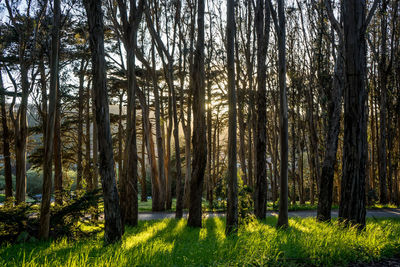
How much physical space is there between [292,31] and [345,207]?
1259 cm

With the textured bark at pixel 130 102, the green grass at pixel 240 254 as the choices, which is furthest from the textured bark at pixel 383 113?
the textured bark at pixel 130 102

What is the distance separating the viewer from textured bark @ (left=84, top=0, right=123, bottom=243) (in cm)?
547

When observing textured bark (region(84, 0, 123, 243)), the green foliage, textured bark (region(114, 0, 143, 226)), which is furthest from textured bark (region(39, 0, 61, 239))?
textured bark (region(114, 0, 143, 226))

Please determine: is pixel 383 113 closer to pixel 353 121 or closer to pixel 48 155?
pixel 353 121

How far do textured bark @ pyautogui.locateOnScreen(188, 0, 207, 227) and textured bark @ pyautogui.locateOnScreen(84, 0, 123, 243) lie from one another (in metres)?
3.34

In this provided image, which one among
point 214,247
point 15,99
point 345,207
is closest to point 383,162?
point 345,207

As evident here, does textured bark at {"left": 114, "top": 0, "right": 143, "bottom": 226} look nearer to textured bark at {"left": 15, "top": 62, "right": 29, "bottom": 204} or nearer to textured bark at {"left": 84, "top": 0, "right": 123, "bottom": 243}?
textured bark at {"left": 84, "top": 0, "right": 123, "bottom": 243}

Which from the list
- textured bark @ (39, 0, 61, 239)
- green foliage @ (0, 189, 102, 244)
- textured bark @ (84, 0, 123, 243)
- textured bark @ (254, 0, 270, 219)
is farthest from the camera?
textured bark @ (254, 0, 270, 219)

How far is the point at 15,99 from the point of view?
14.0 metres

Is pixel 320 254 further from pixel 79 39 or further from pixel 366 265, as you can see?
pixel 79 39

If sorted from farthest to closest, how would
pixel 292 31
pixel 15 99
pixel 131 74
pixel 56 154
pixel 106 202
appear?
pixel 292 31
pixel 15 99
pixel 56 154
pixel 131 74
pixel 106 202

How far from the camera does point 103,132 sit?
18.1 feet

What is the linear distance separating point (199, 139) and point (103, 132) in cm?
352

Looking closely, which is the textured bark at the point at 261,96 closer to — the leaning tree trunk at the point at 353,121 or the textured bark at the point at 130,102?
the leaning tree trunk at the point at 353,121
